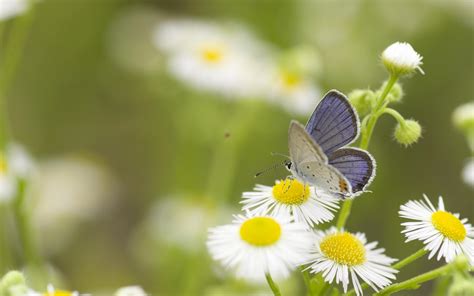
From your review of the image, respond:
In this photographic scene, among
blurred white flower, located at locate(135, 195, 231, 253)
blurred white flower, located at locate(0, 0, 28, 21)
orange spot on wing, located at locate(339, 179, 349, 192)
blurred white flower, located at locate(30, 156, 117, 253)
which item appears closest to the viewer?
orange spot on wing, located at locate(339, 179, 349, 192)

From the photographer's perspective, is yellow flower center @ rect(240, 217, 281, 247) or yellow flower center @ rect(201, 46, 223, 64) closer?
yellow flower center @ rect(240, 217, 281, 247)

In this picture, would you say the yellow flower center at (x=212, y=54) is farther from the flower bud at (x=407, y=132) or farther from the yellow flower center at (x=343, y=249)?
the yellow flower center at (x=343, y=249)

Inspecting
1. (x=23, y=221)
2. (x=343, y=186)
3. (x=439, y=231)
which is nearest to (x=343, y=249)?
(x=343, y=186)

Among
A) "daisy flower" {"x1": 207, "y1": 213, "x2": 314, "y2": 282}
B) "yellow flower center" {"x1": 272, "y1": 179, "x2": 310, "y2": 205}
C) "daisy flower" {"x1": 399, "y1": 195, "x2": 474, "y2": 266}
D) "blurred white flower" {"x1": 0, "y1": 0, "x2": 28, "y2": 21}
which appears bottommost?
"daisy flower" {"x1": 207, "y1": 213, "x2": 314, "y2": 282}

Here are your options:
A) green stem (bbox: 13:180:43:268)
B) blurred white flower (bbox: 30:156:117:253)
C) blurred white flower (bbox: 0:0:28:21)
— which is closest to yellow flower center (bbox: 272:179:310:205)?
green stem (bbox: 13:180:43:268)

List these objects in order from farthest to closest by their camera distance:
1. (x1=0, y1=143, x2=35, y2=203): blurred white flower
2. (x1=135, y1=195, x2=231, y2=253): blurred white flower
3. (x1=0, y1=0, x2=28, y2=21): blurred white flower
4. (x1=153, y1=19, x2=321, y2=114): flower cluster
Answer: (x1=135, y1=195, x2=231, y2=253): blurred white flower < (x1=153, y1=19, x2=321, y2=114): flower cluster < (x1=0, y1=0, x2=28, y2=21): blurred white flower < (x1=0, y1=143, x2=35, y2=203): blurred white flower

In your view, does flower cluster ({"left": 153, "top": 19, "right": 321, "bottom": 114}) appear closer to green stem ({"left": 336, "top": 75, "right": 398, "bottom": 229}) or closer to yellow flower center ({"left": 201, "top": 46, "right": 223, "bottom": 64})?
yellow flower center ({"left": 201, "top": 46, "right": 223, "bottom": 64})
